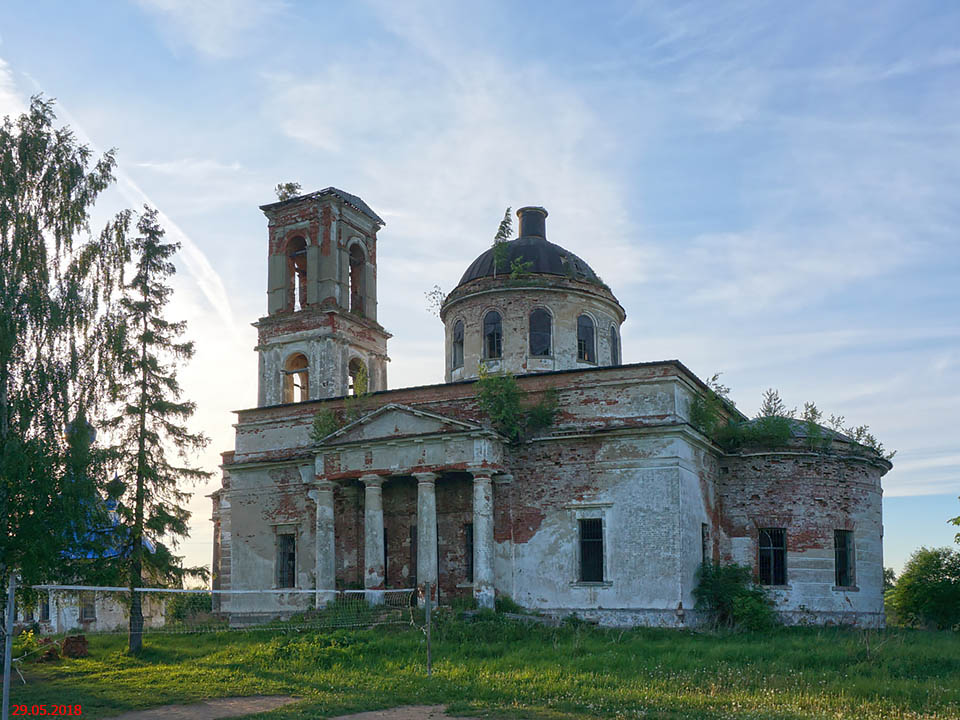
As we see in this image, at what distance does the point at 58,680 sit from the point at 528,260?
15.9 meters

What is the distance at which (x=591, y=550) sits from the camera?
68.9 feet

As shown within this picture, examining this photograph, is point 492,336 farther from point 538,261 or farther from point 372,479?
point 372,479

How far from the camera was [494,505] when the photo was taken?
71.7 feet

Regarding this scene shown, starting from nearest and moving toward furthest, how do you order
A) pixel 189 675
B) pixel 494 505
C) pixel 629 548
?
pixel 189 675 → pixel 629 548 → pixel 494 505

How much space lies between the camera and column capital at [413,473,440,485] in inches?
832

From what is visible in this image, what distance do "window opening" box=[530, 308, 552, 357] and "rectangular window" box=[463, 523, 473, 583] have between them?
18.6ft

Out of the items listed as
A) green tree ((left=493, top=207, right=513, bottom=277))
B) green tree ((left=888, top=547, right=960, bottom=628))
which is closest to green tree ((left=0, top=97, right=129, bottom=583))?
green tree ((left=493, top=207, right=513, bottom=277))

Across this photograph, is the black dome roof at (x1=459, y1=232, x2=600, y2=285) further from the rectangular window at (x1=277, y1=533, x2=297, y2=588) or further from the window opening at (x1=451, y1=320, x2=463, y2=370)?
the rectangular window at (x1=277, y1=533, x2=297, y2=588)

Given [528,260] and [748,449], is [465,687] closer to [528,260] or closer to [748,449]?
[748,449]

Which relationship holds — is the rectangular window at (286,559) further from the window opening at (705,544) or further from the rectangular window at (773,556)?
the rectangular window at (773,556)

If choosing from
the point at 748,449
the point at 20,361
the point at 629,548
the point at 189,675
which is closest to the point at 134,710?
the point at 189,675

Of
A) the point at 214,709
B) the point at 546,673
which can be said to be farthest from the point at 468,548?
the point at 214,709

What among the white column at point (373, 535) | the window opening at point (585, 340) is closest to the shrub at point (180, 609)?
the white column at point (373, 535)

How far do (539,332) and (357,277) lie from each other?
234 inches
